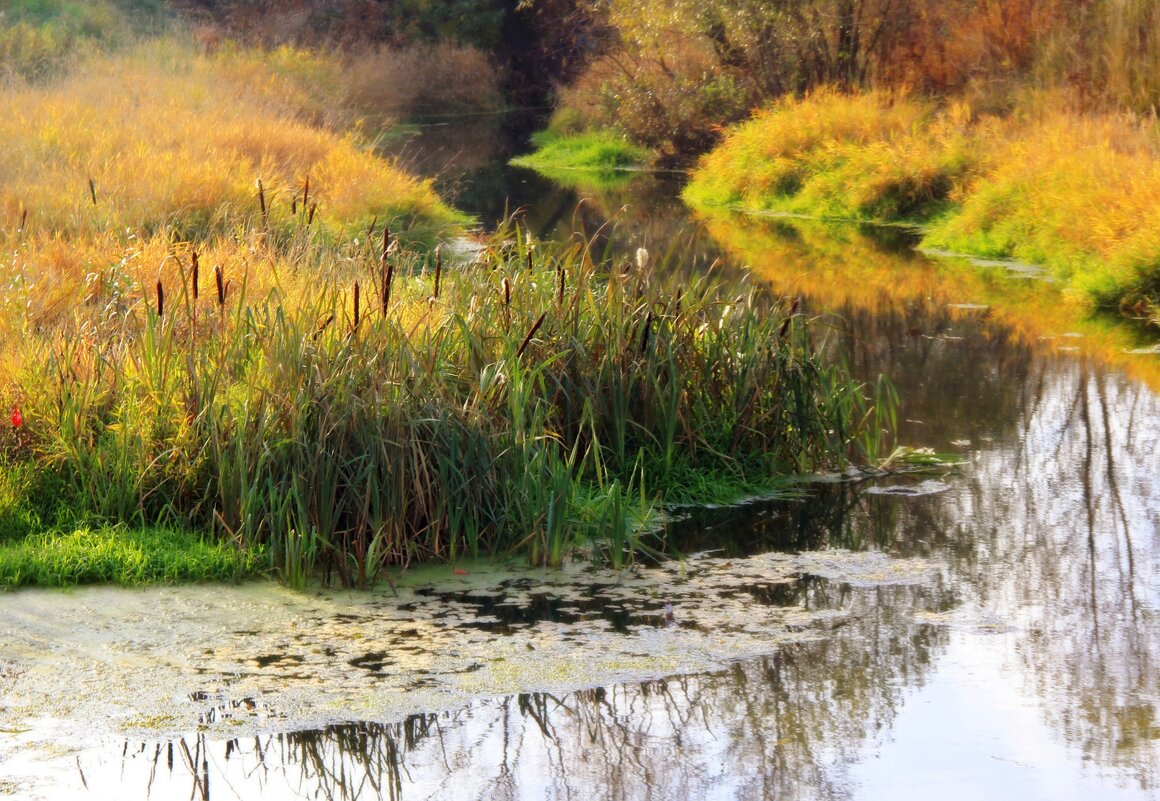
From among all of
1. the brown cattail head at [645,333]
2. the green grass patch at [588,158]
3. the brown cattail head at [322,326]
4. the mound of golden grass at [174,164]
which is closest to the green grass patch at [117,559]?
the brown cattail head at [322,326]

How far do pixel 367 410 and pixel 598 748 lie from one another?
2.06 m

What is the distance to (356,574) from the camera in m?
6.02

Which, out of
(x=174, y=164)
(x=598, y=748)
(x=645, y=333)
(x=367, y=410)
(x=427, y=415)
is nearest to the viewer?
(x=598, y=748)

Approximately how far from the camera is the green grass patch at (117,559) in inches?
230

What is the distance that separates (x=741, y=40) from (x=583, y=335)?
63.5ft

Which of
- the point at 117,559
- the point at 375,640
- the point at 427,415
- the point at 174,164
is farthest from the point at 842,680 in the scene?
the point at 174,164

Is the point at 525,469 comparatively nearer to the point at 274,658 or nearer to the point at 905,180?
the point at 274,658

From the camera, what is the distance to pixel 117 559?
597 cm

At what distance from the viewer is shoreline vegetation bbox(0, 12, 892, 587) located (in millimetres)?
6102

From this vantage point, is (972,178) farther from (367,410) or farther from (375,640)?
(375,640)

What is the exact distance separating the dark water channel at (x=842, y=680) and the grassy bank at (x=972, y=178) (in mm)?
4539

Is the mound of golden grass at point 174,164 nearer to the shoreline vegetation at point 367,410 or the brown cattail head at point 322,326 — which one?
the shoreline vegetation at point 367,410

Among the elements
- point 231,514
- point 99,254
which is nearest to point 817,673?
point 231,514

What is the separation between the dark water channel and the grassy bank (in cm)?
454
